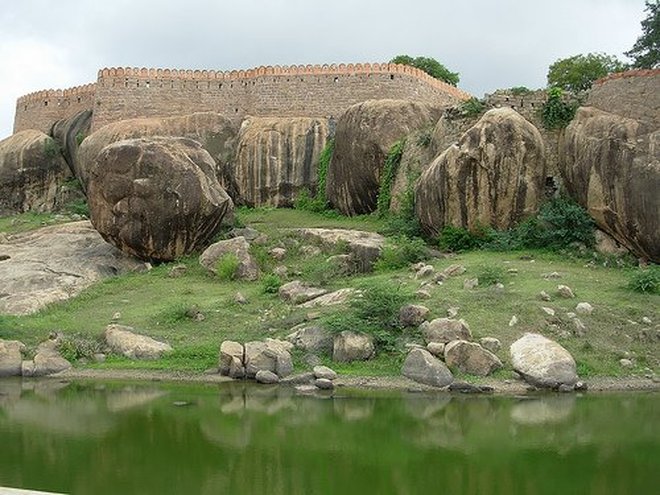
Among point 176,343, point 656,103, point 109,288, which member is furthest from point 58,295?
point 656,103

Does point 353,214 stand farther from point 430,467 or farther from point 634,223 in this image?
point 430,467

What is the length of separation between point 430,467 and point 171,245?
1435cm

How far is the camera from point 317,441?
34.3 feet

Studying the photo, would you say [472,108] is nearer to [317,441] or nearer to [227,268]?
[227,268]

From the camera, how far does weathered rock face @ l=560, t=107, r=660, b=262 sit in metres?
19.0

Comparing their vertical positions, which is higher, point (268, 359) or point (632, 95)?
point (632, 95)

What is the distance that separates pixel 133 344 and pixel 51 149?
19.5 meters

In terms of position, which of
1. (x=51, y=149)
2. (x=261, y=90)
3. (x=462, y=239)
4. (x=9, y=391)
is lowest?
(x=9, y=391)

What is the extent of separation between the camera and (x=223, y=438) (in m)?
10.7

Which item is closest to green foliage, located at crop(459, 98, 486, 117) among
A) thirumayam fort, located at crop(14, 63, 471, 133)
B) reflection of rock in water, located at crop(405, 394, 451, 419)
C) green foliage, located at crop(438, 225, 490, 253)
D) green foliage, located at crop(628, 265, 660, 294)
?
green foliage, located at crop(438, 225, 490, 253)

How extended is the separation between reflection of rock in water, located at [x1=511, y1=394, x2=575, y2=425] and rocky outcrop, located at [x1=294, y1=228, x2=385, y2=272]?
25.9 feet

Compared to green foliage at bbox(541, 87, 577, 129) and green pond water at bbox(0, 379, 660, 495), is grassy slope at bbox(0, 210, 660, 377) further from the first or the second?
green foliage at bbox(541, 87, 577, 129)

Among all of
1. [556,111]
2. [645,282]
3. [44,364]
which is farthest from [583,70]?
[44,364]

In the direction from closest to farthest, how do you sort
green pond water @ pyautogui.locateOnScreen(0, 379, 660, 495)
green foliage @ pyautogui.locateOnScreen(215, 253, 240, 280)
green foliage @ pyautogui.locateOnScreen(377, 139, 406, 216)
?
green pond water @ pyautogui.locateOnScreen(0, 379, 660, 495) → green foliage @ pyautogui.locateOnScreen(215, 253, 240, 280) → green foliage @ pyautogui.locateOnScreen(377, 139, 406, 216)
